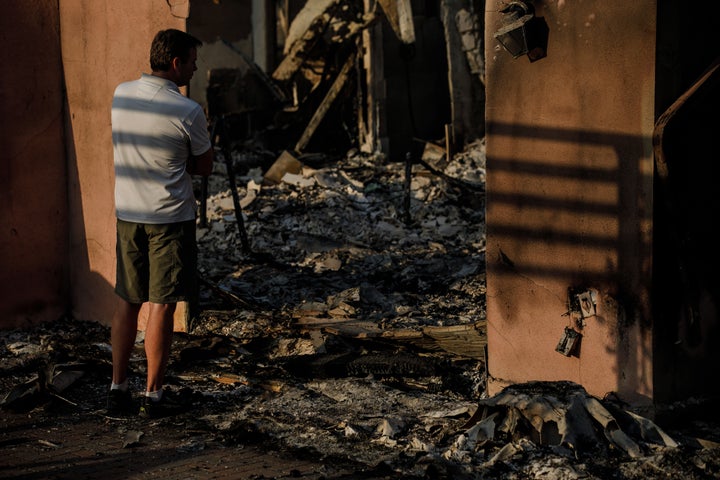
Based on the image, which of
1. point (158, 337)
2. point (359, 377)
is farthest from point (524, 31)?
point (158, 337)

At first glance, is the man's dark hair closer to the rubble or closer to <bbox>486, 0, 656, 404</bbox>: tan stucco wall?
<bbox>486, 0, 656, 404</bbox>: tan stucco wall

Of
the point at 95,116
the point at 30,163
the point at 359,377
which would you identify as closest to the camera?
the point at 359,377

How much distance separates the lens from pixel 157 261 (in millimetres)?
5184

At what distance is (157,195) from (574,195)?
2068 millimetres

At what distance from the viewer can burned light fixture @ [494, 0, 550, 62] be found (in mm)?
4988

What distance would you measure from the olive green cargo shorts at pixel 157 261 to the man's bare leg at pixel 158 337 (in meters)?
0.06

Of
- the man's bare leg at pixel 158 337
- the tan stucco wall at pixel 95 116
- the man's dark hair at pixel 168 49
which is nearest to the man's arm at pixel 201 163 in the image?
the man's dark hair at pixel 168 49

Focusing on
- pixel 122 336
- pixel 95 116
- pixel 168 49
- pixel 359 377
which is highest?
pixel 168 49

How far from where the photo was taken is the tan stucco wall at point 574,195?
4711 millimetres

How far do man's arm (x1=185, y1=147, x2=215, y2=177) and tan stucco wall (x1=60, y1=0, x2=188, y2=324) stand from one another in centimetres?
193

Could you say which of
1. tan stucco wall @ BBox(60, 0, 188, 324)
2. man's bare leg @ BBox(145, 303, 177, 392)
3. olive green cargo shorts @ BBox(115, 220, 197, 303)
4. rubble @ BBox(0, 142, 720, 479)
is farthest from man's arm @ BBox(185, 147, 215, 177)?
tan stucco wall @ BBox(60, 0, 188, 324)

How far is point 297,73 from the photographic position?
18.8 meters

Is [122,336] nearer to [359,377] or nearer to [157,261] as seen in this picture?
[157,261]

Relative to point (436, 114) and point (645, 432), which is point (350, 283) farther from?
point (436, 114)
